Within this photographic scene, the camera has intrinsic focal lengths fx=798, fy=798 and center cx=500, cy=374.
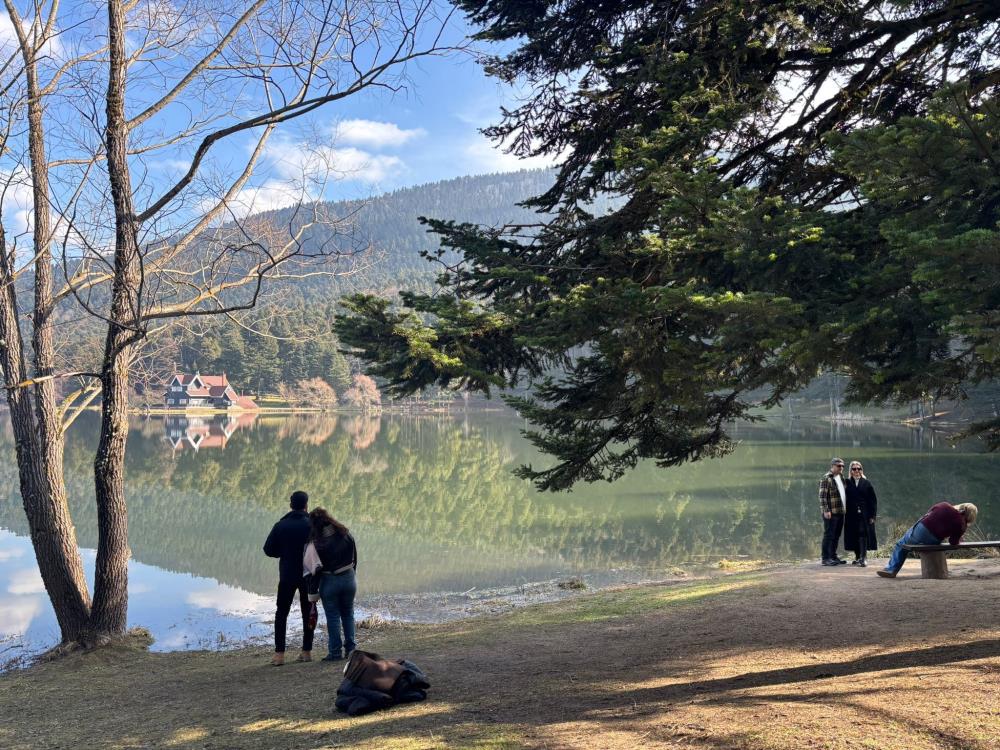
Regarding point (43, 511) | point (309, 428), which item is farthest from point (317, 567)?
point (309, 428)

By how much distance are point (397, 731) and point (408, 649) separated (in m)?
3.10

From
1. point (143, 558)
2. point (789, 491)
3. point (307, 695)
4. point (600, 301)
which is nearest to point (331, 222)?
point (600, 301)

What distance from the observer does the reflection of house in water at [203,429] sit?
47250 mm

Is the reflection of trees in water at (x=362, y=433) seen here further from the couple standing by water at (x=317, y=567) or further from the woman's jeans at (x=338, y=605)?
the woman's jeans at (x=338, y=605)

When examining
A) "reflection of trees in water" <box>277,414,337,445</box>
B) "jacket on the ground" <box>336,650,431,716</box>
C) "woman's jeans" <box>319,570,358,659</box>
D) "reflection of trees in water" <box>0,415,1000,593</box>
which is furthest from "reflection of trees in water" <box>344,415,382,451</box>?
"jacket on the ground" <box>336,650,431,716</box>

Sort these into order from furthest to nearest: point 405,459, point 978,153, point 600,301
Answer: point 405,459, point 600,301, point 978,153

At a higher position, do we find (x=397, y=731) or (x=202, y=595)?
(x=397, y=731)

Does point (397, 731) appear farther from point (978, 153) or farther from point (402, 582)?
point (402, 582)

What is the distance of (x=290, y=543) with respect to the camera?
686 cm

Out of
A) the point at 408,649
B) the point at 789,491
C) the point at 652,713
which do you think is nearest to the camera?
the point at 652,713

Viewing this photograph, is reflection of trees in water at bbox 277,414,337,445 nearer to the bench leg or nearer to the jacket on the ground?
the bench leg

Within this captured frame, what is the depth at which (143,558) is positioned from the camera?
1644 centimetres

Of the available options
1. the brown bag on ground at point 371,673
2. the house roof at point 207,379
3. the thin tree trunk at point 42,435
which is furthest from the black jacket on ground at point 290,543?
the house roof at point 207,379

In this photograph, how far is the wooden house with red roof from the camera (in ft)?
285
